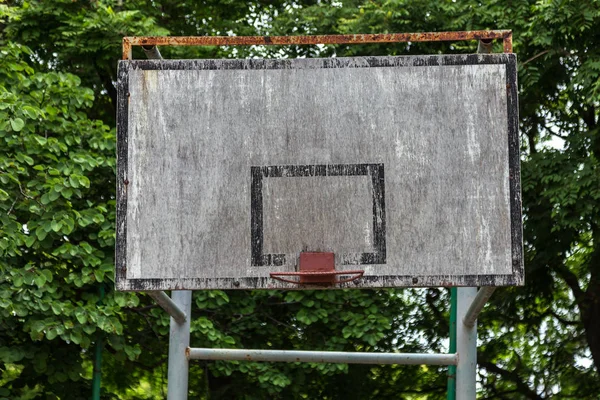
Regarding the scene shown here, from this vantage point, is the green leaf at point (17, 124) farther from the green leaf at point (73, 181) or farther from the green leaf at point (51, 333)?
the green leaf at point (51, 333)

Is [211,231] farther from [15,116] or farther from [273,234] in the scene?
[15,116]

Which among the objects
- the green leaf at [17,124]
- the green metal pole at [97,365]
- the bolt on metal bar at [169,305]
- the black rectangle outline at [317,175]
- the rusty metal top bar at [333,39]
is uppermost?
the rusty metal top bar at [333,39]

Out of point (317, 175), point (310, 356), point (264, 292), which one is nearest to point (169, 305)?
point (310, 356)

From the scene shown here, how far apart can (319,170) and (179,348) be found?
111 inches

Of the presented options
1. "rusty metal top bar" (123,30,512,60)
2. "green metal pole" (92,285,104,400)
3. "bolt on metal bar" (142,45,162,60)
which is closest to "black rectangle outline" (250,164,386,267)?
"rusty metal top bar" (123,30,512,60)

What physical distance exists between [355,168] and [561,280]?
813 centimetres

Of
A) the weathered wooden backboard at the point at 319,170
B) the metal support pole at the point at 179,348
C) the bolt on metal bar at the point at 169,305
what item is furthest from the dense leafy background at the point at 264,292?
the weathered wooden backboard at the point at 319,170

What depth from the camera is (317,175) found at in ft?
19.6

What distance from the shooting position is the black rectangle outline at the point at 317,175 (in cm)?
582

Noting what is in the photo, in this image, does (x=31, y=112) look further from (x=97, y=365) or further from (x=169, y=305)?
(x=169, y=305)

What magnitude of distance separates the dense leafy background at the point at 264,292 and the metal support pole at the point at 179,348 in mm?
731

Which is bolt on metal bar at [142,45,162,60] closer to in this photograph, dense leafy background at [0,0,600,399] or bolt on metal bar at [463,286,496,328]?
dense leafy background at [0,0,600,399]

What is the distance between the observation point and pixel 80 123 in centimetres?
961

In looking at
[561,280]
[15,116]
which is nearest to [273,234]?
[15,116]
